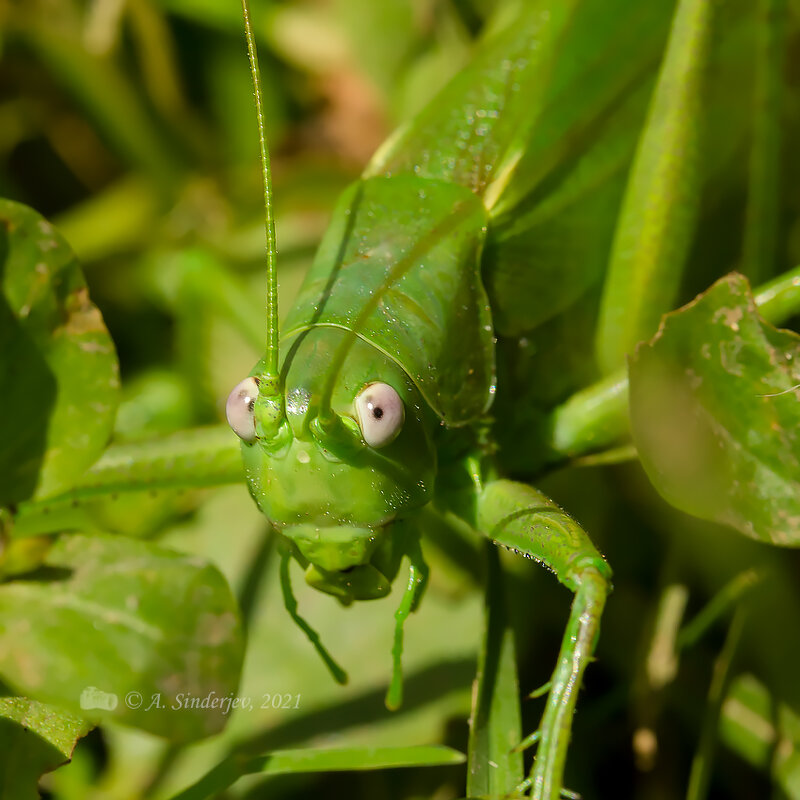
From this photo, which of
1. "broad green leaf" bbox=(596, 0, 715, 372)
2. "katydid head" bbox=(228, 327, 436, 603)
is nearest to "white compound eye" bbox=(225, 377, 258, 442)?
"katydid head" bbox=(228, 327, 436, 603)

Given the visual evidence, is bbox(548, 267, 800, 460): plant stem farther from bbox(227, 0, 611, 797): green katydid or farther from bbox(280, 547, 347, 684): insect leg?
bbox(280, 547, 347, 684): insect leg

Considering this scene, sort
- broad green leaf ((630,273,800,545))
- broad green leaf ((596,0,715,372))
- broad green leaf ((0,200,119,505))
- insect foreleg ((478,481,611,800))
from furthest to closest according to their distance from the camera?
broad green leaf ((596,0,715,372)) → broad green leaf ((0,200,119,505)) → broad green leaf ((630,273,800,545)) → insect foreleg ((478,481,611,800))

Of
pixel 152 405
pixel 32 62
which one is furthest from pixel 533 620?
pixel 32 62

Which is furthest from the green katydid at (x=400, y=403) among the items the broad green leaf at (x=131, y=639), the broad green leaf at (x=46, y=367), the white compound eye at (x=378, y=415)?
the broad green leaf at (x=46, y=367)

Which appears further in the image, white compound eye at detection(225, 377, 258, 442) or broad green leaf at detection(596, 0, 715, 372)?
broad green leaf at detection(596, 0, 715, 372)

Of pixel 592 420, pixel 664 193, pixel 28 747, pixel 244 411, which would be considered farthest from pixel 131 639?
pixel 664 193

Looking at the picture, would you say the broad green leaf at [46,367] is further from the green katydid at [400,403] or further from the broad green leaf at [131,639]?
the green katydid at [400,403]

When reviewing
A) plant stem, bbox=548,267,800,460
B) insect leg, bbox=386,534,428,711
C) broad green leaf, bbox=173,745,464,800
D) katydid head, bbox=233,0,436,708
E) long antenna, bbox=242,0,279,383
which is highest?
long antenna, bbox=242,0,279,383
